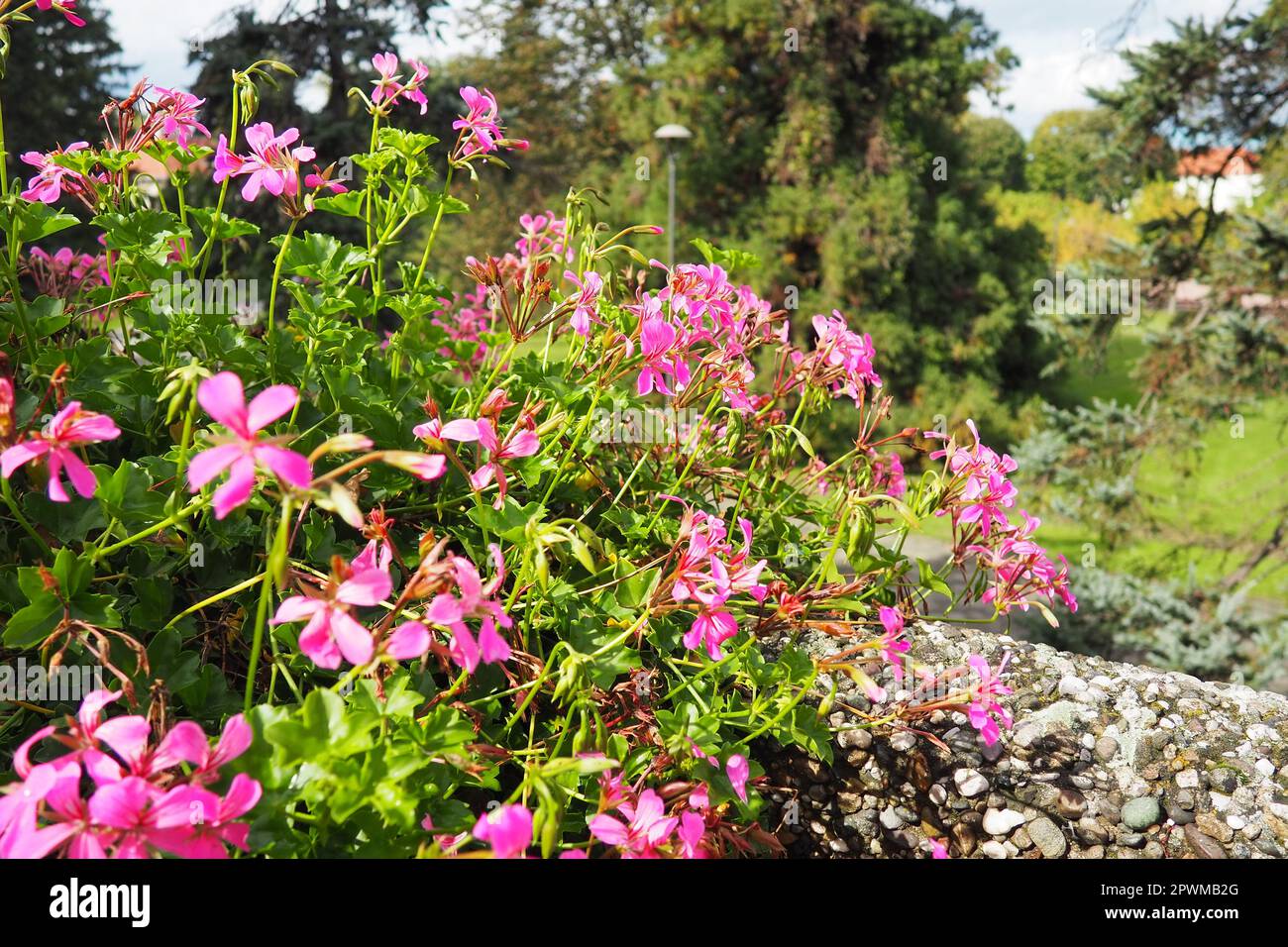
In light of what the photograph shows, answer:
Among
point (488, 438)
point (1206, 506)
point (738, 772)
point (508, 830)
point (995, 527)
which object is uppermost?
point (488, 438)

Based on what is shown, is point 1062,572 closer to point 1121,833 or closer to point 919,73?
point 1121,833

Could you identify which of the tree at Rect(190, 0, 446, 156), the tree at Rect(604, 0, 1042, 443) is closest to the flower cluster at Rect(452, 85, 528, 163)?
the tree at Rect(190, 0, 446, 156)

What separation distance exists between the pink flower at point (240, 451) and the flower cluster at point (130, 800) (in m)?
0.27

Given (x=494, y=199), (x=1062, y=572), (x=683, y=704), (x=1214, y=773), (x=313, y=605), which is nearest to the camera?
(x=313, y=605)

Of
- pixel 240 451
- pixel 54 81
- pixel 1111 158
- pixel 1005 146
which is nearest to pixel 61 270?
pixel 240 451

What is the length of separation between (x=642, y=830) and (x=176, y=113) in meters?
1.49

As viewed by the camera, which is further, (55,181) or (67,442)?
(55,181)

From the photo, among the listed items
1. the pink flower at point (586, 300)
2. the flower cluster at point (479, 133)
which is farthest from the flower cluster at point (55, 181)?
the pink flower at point (586, 300)

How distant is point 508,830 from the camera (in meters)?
0.94

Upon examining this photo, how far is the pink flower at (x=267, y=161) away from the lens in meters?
1.48

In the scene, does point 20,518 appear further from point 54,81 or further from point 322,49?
point 54,81
